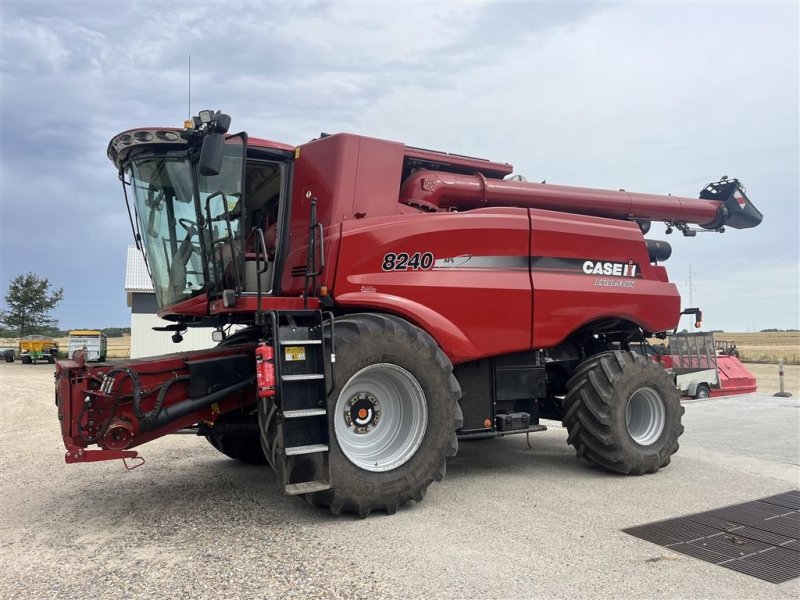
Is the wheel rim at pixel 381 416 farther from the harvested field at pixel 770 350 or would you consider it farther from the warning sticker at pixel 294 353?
the harvested field at pixel 770 350

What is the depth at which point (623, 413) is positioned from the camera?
6539 mm

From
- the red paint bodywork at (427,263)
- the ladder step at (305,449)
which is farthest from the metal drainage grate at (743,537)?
the ladder step at (305,449)

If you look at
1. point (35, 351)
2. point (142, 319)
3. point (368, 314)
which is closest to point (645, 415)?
point (368, 314)

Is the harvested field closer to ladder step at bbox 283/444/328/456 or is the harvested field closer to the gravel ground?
the gravel ground

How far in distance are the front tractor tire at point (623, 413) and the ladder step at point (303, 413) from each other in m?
3.20

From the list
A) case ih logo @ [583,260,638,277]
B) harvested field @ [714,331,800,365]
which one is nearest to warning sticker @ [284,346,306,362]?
case ih logo @ [583,260,638,277]

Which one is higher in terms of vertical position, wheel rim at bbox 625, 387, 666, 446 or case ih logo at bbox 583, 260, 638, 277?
case ih logo at bbox 583, 260, 638, 277

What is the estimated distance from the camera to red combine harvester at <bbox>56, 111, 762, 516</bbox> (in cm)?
475

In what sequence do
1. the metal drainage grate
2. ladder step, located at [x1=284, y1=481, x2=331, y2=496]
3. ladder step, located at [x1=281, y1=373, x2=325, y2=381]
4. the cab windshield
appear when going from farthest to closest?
the cab windshield < ladder step, located at [x1=281, y1=373, x2=325, y2=381] < ladder step, located at [x1=284, y1=481, x2=331, y2=496] < the metal drainage grate

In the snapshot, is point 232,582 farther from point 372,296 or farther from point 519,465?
point 519,465

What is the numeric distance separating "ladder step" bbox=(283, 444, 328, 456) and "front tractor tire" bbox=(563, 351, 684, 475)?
3198 mm

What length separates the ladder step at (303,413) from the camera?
4.50 meters

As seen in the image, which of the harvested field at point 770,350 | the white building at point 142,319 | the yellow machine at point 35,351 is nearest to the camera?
the white building at point 142,319

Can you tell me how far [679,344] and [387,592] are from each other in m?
15.4
